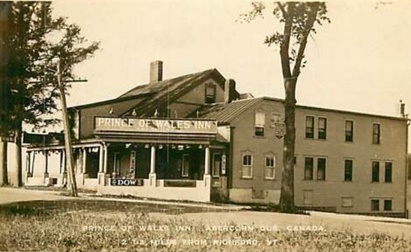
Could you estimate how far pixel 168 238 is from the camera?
20.2 feet

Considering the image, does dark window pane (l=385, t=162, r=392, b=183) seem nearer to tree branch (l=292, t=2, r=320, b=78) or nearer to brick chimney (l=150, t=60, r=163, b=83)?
tree branch (l=292, t=2, r=320, b=78)

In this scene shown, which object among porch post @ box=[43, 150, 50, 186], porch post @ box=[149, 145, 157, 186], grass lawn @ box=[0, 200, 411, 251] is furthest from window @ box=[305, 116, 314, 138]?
grass lawn @ box=[0, 200, 411, 251]

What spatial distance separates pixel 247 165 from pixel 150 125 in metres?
2.83

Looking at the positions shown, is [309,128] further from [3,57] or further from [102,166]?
[3,57]

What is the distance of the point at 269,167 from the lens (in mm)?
11148

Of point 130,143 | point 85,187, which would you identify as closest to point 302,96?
point 85,187

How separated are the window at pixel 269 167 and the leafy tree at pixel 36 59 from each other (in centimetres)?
475

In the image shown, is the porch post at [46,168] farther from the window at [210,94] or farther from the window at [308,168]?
the window at [308,168]

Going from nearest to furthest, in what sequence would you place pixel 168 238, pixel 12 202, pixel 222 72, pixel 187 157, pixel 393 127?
1. pixel 168 238
2. pixel 12 202
3. pixel 222 72
4. pixel 393 127
5. pixel 187 157

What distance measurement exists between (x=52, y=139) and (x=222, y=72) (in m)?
2.29

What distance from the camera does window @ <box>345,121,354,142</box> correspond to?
13211 mm

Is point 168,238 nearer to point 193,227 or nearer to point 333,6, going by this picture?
point 193,227

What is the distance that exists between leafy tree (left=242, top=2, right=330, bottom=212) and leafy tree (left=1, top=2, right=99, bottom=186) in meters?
1.86

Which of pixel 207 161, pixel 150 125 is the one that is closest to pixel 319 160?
pixel 207 161
